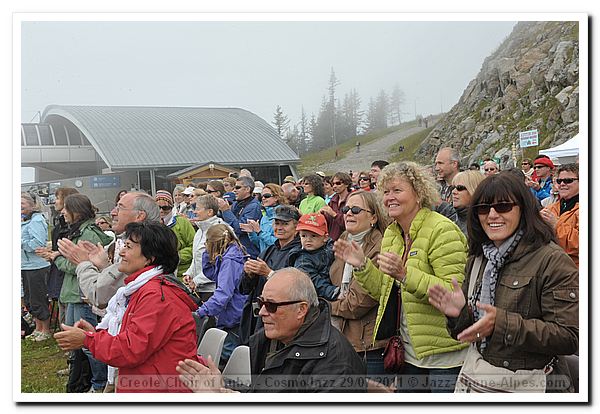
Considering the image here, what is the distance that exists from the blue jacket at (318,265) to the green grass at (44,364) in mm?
2376

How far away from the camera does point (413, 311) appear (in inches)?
123

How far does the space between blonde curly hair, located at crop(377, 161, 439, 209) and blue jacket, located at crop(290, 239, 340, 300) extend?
830 mm

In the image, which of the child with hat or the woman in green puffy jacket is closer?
the woman in green puffy jacket

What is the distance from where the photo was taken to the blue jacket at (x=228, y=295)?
14.5 feet

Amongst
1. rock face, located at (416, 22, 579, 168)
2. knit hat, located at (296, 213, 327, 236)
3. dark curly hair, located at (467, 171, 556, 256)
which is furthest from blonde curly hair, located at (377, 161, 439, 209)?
rock face, located at (416, 22, 579, 168)

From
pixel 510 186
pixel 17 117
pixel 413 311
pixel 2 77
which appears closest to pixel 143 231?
pixel 17 117

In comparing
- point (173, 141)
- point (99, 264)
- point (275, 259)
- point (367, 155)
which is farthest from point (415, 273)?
point (173, 141)

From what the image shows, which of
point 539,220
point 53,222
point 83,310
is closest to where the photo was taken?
point 539,220

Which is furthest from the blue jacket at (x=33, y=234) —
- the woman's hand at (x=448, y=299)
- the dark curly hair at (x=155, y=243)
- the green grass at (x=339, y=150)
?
the woman's hand at (x=448, y=299)

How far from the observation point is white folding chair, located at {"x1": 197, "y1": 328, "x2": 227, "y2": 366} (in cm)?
345

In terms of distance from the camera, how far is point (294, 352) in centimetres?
286

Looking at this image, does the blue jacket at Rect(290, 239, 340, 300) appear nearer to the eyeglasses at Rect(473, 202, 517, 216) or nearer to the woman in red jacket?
the woman in red jacket
